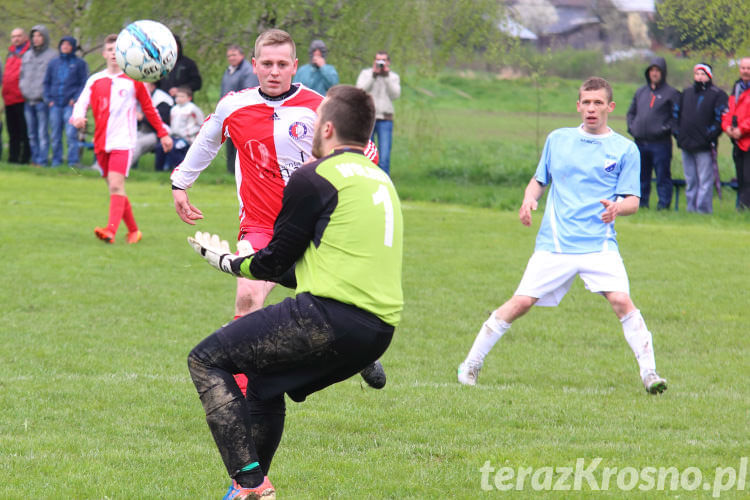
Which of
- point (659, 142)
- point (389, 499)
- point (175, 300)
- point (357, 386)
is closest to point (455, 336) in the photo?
point (357, 386)

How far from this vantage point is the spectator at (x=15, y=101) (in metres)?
20.7

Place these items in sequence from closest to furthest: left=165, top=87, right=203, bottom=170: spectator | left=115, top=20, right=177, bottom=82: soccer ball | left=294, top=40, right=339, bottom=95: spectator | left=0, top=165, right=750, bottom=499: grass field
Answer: left=0, top=165, right=750, bottom=499: grass field < left=115, top=20, right=177, bottom=82: soccer ball < left=294, top=40, right=339, bottom=95: spectator < left=165, top=87, right=203, bottom=170: spectator

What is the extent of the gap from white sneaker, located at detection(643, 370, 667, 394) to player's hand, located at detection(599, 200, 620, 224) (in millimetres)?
1184

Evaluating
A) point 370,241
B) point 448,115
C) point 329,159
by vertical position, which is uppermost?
point 329,159

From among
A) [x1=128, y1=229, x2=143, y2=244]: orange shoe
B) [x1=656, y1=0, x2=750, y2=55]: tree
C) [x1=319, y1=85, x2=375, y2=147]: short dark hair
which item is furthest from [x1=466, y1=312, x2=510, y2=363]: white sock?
[x1=656, y1=0, x2=750, y2=55]: tree

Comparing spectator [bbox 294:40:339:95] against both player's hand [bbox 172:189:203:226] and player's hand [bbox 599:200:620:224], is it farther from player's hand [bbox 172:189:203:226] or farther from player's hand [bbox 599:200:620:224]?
player's hand [bbox 172:189:203:226]

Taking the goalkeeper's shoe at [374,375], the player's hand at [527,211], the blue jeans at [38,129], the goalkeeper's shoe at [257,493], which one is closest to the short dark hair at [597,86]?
the player's hand at [527,211]

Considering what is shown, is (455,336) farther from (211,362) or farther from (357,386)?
(211,362)

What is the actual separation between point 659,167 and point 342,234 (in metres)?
→ 13.9

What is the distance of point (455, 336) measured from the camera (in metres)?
8.98

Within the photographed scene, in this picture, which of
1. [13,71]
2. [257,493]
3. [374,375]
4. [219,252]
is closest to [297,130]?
[374,375]

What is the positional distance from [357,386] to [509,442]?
1.73 m

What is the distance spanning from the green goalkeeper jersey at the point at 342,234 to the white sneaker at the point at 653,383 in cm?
337

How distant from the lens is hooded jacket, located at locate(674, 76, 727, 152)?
54.0ft
